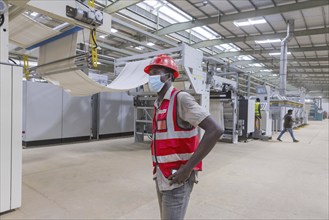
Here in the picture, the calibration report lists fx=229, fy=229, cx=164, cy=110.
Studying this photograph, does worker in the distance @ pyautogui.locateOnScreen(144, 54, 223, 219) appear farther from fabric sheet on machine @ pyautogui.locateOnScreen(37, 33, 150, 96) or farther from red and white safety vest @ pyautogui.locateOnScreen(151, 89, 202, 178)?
fabric sheet on machine @ pyautogui.locateOnScreen(37, 33, 150, 96)

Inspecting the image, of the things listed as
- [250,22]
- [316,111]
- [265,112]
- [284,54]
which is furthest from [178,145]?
[316,111]

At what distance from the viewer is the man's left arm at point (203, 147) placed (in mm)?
1148

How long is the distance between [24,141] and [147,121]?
134 inches

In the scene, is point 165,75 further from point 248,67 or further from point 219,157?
point 248,67

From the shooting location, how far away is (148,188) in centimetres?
332

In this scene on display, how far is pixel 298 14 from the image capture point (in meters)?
8.74

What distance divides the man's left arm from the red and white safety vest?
0.22ft

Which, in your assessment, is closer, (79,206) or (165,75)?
(165,75)

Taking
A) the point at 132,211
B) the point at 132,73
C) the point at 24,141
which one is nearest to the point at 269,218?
the point at 132,211

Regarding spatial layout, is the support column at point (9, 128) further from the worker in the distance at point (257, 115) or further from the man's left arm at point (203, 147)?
the worker in the distance at point (257, 115)

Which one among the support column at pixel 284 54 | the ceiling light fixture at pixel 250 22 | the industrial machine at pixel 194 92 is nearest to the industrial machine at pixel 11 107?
the industrial machine at pixel 194 92

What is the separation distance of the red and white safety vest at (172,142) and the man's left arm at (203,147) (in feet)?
0.22

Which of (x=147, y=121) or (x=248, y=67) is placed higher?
(x=248, y=67)

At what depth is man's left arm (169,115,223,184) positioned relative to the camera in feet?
3.77
